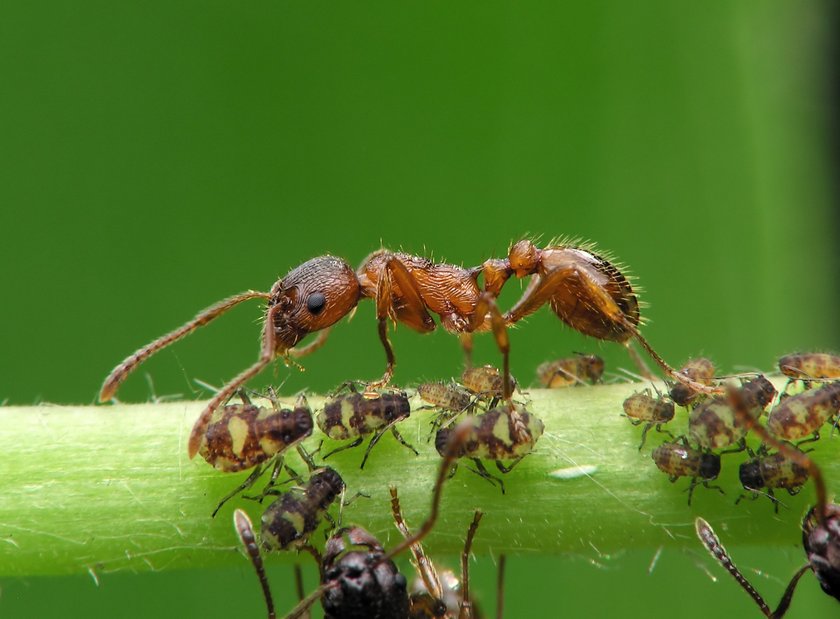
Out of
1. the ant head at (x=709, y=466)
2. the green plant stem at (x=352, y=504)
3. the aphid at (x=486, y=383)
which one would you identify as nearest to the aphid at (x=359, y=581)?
the green plant stem at (x=352, y=504)

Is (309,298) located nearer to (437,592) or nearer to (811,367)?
(437,592)

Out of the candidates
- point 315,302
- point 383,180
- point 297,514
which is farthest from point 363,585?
point 383,180

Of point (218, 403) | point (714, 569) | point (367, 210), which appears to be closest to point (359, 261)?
point (367, 210)

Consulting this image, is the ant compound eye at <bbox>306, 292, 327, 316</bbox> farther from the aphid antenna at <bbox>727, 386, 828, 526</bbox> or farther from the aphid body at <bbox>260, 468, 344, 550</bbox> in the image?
the aphid antenna at <bbox>727, 386, 828, 526</bbox>

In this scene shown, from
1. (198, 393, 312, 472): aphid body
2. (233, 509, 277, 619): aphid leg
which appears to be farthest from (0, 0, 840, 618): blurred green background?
(198, 393, 312, 472): aphid body

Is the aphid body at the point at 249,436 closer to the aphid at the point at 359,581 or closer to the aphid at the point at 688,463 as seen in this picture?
the aphid at the point at 359,581

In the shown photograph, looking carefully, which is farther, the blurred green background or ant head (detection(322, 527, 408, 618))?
the blurred green background
